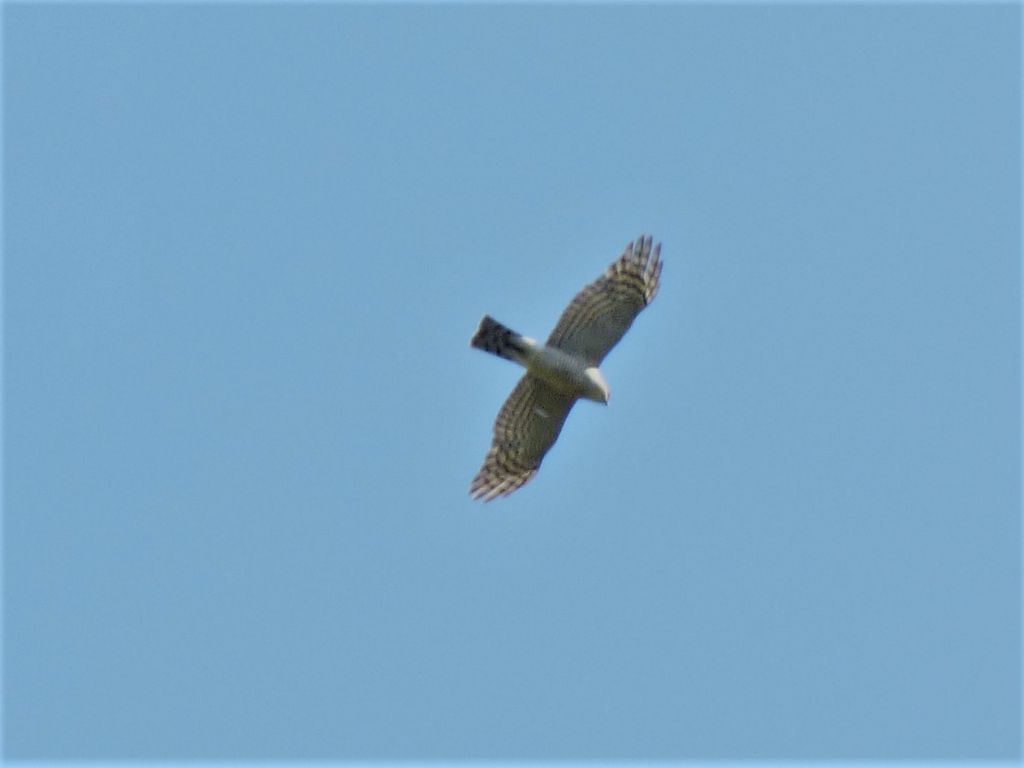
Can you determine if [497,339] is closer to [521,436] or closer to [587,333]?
[587,333]

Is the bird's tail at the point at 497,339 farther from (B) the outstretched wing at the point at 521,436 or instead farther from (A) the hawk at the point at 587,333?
(B) the outstretched wing at the point at 521,436

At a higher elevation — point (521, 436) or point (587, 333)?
point (587, 333)

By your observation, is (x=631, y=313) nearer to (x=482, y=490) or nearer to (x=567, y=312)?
(x=567, y=312)

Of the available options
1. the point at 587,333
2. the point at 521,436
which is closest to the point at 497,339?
the point at 587,333

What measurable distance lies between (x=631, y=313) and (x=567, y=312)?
804 millimetres

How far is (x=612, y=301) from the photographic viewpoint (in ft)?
97.5

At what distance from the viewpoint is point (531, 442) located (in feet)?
102

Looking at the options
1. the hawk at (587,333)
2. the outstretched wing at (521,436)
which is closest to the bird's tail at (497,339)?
the hawk at (587,333)

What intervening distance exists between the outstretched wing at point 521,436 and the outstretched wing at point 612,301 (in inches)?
33.6

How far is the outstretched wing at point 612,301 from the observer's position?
97.5ft

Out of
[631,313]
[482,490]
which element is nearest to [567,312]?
[631,313]

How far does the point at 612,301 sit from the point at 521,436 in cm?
242

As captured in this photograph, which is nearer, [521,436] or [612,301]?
[612,301]

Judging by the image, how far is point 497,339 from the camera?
97.3ft
